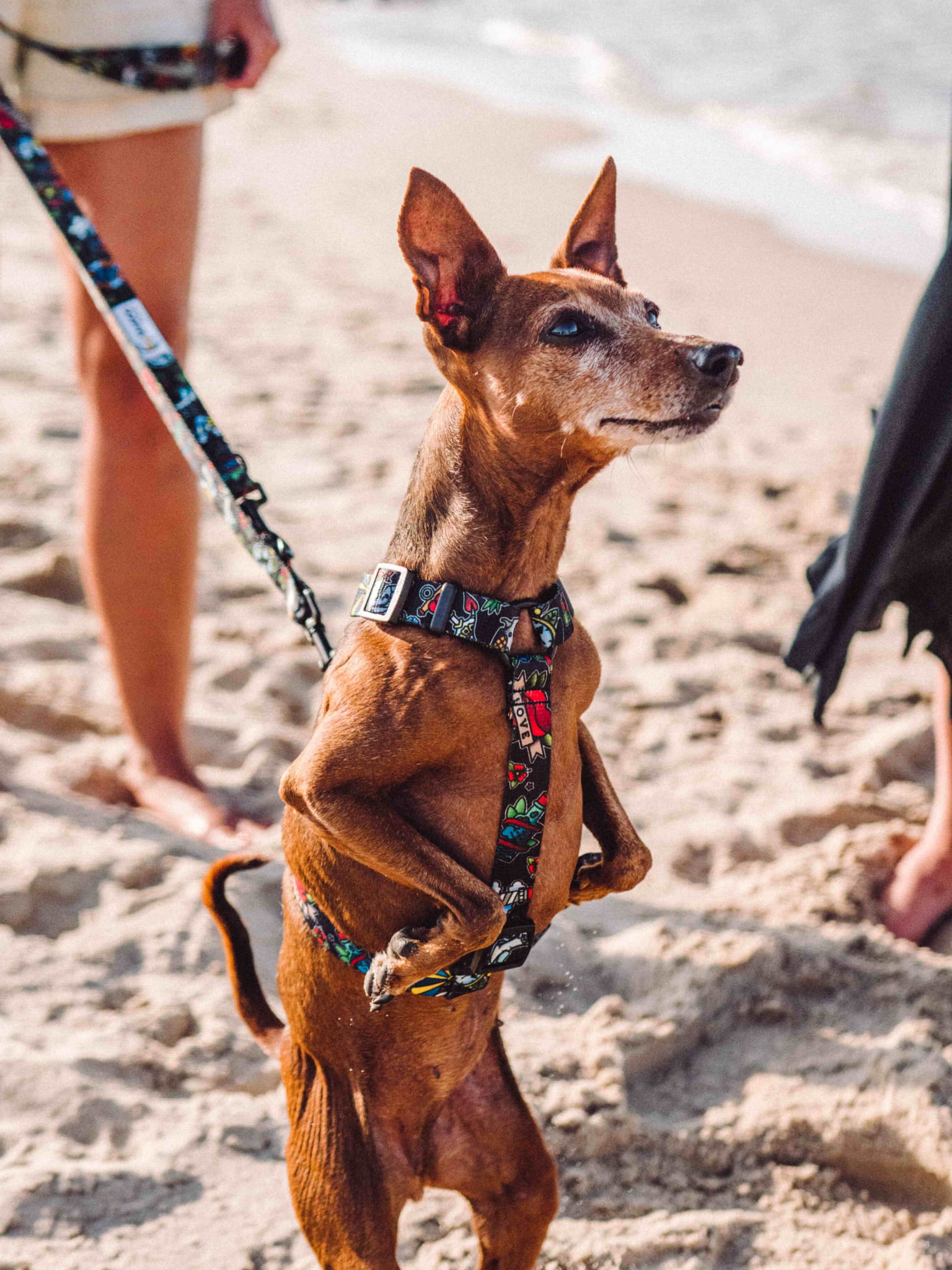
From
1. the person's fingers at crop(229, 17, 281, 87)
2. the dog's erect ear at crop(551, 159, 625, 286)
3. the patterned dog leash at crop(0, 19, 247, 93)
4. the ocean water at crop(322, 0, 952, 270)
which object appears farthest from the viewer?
the ocean water at crop(322, 0, 952, 270)

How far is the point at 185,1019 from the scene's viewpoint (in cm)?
232

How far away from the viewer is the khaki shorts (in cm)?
244

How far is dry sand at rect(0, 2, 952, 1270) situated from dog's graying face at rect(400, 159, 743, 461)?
129cm

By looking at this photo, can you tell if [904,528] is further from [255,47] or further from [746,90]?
[746,90]

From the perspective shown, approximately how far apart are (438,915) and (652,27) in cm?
1720

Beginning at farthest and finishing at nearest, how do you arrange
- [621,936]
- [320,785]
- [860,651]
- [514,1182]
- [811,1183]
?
[860,651] < [621,936] < [811,1183] < [514,1182] < [320,785]

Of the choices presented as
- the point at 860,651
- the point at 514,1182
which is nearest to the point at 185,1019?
the point at 514,1182

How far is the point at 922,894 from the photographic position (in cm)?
271

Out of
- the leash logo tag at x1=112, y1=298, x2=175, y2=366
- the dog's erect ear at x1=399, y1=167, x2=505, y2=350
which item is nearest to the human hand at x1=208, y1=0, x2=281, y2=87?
the leash logo tag at x1=112, y1=298, x2=175, y2=366

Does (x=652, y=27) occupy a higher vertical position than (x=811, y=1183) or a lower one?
higher

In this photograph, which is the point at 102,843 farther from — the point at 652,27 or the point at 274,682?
the point at 652,27

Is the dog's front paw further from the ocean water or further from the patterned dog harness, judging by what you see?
the ocean water

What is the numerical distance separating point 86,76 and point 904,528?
5.79ft

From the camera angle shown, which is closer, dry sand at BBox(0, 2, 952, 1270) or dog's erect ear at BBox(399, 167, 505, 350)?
dog's erect ear at BBox(399, 167, 505, 350)
